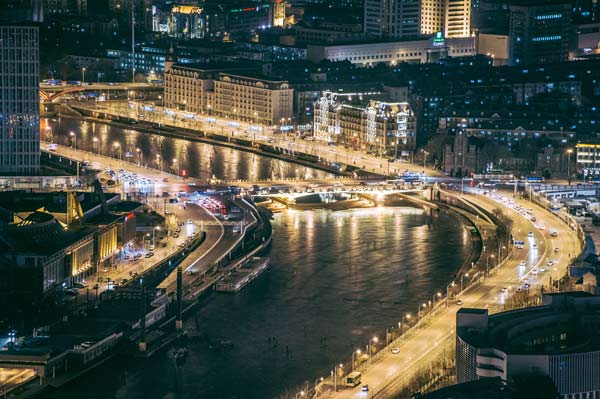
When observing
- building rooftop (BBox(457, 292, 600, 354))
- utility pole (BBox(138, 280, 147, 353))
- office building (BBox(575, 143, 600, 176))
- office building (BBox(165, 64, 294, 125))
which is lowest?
utility pole (BBox(138, 280, 147, 353))

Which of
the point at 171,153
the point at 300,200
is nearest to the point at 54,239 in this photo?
the point at 300,200

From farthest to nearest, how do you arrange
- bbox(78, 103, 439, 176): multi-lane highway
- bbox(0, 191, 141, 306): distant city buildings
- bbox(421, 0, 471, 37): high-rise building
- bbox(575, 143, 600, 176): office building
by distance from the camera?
bbox(421, 0, 471, 37): high-rise building → bbox(78, 103, 439, 176): multi-lane highway → bbox(575, 143, 600, 176): office building → bbox(0, 191, 141, 306): distant city buildings

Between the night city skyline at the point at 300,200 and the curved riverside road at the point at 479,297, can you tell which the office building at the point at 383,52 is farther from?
the curved riverside road at the point at 479,297

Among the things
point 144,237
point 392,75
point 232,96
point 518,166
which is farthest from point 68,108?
point 144,237

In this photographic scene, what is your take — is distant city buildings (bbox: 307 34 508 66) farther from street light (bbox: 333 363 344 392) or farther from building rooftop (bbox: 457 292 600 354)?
street light (bbox: 333 363 344 392)

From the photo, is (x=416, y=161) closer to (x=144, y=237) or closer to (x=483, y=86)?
(x=483, y=86)

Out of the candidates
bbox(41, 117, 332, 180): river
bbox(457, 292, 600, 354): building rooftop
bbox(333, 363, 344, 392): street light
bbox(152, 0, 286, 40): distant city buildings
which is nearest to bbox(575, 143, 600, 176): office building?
bbox(41, 117, 332, 180): river

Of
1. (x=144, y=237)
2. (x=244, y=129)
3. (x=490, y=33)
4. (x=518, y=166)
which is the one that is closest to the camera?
(x=144, y=237)
